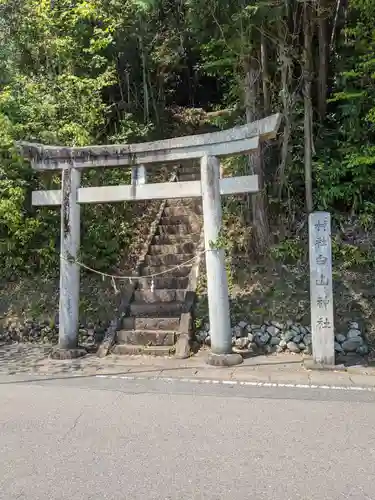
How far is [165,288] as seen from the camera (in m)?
8.70

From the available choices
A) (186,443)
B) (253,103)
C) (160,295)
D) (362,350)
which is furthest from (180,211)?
(186,443)

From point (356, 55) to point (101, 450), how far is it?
883cm

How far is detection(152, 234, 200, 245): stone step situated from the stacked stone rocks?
2778 mm

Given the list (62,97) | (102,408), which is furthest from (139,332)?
(62,97)

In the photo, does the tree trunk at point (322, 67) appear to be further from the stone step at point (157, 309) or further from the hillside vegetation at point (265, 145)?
the stone step at point (157, 309)

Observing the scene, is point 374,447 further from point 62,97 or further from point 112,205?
point 62,97

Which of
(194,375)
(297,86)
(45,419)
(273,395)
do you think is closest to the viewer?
(45,419)

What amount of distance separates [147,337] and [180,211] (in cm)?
435

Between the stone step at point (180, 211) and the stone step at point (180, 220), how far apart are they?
0.34 feet

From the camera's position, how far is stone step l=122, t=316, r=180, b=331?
7727 millimetres

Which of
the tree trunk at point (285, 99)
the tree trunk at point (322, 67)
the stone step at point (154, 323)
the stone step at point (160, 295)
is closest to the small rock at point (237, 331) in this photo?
the stone step at point (154, 323)

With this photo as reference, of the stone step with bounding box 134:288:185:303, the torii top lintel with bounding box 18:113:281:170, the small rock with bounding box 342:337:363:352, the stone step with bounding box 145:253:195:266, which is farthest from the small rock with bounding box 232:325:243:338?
the torii top lintel with bounding box 18:113:281:170

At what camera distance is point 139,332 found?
25.0ft

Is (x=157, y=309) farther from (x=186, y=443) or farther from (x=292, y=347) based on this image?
(x=186, y=443)
